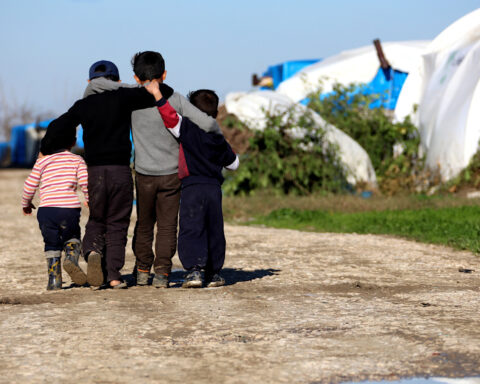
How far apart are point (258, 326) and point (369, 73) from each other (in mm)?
18356

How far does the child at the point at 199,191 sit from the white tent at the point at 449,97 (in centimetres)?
889

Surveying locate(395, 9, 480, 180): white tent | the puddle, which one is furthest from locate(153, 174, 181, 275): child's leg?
locate(395, 9, 480, 180): white tent

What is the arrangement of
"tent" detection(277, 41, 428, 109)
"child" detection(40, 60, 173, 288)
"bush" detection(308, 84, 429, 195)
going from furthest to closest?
"tent" detection(277, 41, 428, 109)
"bush" detection(308, 84, 429, 195)
"child" detection(40, 60, 173, 288)

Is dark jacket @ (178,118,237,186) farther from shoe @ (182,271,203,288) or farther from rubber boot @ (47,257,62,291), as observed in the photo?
rubber boot @ (47,257,62,291)

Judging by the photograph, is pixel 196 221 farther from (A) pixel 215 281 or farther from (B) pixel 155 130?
(B) pixel 155 130

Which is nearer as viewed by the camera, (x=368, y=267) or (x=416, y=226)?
(x=368, y=267)

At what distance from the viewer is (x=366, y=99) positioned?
16578mm

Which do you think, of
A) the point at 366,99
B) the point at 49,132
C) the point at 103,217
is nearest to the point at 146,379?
the point at 103,217

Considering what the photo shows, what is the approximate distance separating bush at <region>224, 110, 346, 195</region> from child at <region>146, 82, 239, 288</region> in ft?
26.9

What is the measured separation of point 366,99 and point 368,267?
9866mm

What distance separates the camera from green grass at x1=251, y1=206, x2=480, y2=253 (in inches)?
360

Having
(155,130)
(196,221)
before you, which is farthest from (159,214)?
(155,130)

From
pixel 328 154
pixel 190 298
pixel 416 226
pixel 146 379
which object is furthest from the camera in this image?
pixel 328 154

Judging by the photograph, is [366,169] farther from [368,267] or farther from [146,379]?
[146,379]
